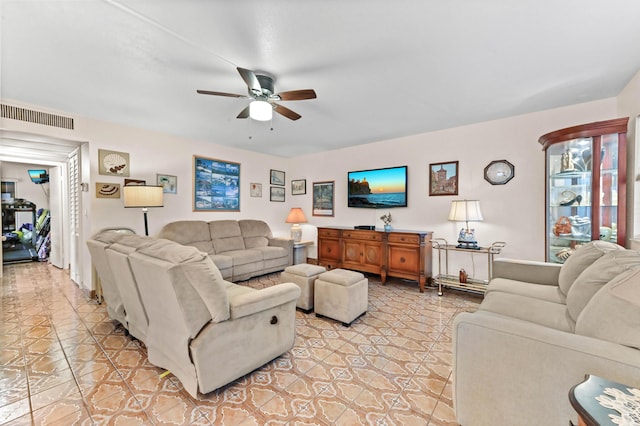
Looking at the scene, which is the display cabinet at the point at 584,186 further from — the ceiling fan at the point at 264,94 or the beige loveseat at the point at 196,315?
the beige loveseat at the point at 196,315

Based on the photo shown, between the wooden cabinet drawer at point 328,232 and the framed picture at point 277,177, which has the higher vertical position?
the framed picture at point 277,177

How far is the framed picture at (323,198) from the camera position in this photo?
541 centimetres

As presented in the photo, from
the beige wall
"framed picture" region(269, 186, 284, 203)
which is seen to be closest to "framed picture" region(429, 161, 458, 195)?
the beige wall

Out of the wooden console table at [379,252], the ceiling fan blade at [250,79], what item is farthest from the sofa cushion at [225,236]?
the ceiling fan blade at [250,79]

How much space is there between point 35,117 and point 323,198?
433 cm

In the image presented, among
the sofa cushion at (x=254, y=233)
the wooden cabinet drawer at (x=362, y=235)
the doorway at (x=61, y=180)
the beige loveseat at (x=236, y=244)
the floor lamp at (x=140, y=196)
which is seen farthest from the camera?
the sofa cushion at (x=254, y=233)

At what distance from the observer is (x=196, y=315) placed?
1.54 metres

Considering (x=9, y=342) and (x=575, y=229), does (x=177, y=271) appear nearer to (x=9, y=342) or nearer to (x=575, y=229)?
(x=9, y=342)

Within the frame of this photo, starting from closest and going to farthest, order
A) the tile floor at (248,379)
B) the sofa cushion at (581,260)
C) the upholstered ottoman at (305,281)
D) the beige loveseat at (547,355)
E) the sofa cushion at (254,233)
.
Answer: the beige loveseat at (547,355), the tile floor at (248,379), the sofa cushion at (581,260), the upholstered ottoman at (305,281), the sofa cushion at (254,233)

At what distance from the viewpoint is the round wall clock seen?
3457mm

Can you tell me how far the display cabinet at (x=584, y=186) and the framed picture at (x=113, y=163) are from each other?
5413 millimetres

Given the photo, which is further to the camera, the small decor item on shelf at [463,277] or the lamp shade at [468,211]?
the small decor item on shelf at [463,277]

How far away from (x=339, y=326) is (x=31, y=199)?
317 inches

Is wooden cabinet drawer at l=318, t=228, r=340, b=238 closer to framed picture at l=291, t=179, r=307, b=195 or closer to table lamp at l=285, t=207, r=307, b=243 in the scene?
table lamp at l=285, t=207, r=307, b=243
